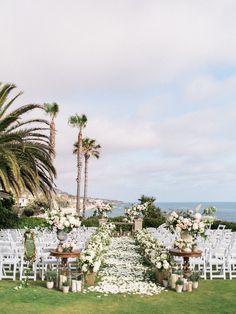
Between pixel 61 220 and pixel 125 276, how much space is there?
8.34ft

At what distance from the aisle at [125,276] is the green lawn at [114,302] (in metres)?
0.57

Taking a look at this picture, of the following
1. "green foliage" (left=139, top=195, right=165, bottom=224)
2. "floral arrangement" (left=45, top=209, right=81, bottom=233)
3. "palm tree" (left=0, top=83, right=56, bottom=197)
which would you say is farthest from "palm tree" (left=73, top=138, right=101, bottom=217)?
"floral arrangement" (left=45, top=209, right=81, bottom=233)

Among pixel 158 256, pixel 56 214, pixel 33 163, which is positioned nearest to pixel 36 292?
pixel 56 214

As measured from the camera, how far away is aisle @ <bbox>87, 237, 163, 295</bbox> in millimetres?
10898

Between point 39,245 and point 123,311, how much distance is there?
602cm

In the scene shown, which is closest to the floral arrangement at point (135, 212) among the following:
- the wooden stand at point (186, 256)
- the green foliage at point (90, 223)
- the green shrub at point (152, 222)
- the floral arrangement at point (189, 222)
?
the green shrub at point (152, 222)

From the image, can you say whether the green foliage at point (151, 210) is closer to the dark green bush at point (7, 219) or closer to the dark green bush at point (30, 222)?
the dark green bush at point (30, 222)

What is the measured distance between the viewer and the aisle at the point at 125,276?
10898 millimetres

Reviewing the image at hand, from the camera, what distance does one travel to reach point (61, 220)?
1178 centimetres

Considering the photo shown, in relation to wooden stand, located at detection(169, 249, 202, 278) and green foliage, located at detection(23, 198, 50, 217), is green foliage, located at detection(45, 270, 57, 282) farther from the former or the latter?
green foliage, located at detection(23, 198, 50, 217)

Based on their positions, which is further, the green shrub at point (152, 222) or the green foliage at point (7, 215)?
the green shrub at point (152, 222)

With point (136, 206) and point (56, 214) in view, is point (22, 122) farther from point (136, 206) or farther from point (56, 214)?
point (136, 206)

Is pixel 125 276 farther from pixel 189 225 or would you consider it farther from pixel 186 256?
pixel 189 225

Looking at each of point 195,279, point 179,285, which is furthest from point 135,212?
point 179,285
